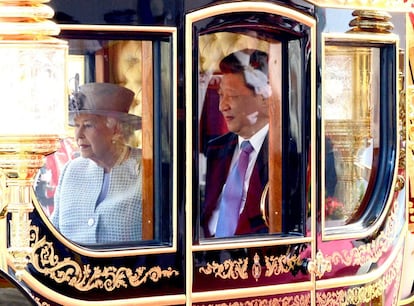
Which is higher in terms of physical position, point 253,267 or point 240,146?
point 240,146

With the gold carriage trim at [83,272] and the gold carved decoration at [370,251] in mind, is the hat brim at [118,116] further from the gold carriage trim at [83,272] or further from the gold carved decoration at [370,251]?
the gold carved decoration at [370,251]

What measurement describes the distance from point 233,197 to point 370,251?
612 mm

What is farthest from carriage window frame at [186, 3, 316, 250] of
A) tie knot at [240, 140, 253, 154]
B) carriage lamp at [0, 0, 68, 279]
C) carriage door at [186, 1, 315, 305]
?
carriage lamp at [0, 0, 68, 279]

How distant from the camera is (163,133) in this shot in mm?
3535

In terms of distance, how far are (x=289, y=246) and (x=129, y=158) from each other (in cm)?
62

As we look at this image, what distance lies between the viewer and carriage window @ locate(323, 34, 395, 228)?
4035 mm

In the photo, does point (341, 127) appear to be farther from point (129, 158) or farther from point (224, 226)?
point (129, 158)

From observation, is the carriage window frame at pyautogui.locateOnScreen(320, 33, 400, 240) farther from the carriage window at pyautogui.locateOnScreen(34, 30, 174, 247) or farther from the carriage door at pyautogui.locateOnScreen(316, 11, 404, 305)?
the carriage window at pyautogui.locateOnScreen(34, 30, 174, 247)

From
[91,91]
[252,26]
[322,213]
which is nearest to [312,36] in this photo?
[252,26]

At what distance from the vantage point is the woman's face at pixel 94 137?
11.4 feet

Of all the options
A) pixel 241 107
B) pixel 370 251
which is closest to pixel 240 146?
pixel 241 107

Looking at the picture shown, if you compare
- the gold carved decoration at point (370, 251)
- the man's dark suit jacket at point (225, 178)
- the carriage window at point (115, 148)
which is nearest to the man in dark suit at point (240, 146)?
the man's dark suit jacket at point (225, 178)

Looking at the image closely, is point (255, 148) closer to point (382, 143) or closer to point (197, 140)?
point (197, 140)

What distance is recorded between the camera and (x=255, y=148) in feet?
12.5
